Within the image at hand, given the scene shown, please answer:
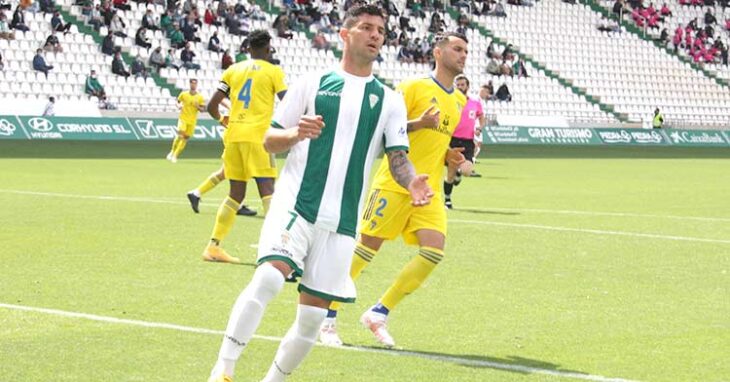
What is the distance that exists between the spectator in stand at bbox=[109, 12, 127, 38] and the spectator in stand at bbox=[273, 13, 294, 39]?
21.3 feet

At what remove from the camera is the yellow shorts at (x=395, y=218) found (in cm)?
923

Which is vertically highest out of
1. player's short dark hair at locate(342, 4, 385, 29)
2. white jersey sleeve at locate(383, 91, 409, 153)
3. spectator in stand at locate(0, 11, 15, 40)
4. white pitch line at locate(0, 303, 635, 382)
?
player's short dark hair at locate(342, 4, 385, 29)

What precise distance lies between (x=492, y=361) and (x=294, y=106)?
2.30 m

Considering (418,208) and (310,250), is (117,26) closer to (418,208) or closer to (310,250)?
(418,208)

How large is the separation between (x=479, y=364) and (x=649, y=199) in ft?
53.2

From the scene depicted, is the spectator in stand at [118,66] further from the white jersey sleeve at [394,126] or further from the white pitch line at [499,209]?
the white jersey sleeve at [394,126]

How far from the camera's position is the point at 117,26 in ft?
142

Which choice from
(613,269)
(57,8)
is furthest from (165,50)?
(613,269)

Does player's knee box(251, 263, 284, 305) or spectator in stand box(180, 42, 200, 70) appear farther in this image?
spectator in stand box(180, 42, 200, 70)

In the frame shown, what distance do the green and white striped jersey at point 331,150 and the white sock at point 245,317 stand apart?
41cm

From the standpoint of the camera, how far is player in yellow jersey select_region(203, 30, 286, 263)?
1339cm

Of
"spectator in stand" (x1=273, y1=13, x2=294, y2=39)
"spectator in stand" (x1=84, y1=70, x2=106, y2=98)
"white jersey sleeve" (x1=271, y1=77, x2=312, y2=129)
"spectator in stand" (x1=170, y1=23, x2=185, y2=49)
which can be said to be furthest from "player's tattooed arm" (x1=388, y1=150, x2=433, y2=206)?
"spectator in stand" (x1=273, y1=13, x2=294, y2=39)

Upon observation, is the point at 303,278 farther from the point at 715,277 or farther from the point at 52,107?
the point at 52,107

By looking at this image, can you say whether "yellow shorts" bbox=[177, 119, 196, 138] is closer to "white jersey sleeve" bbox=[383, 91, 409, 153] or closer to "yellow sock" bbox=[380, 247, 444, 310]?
"yellow sock" bbox=[380, 247, 444, 310]
